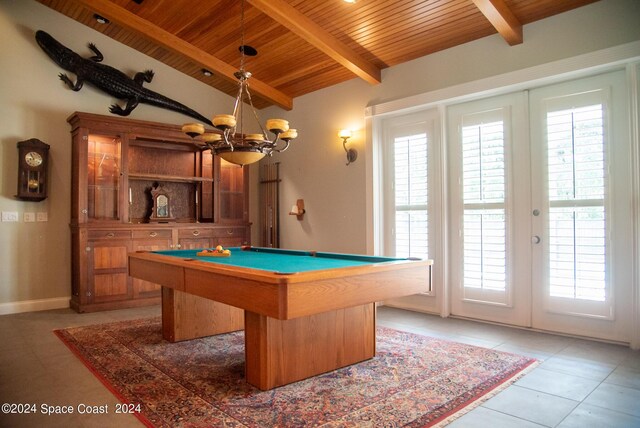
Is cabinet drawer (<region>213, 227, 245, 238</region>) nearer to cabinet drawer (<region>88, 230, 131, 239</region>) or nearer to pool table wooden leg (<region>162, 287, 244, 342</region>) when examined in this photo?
cabinet drawer (<region>88, 230, 131, 239</region>)

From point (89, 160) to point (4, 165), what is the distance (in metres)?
0.85

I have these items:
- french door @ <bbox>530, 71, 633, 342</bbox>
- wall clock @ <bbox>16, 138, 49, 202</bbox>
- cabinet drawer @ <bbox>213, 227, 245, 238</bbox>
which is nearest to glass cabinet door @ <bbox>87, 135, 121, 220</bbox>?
wall clock @ <bbox>16, 138, 49, 202</bbox>

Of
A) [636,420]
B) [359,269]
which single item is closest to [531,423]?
[636,420]

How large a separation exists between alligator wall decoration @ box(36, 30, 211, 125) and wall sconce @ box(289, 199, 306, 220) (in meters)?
2.22

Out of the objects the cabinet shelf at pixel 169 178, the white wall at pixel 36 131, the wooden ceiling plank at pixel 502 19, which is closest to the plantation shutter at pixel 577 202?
the wooden ceiling plank at pixel 502 19

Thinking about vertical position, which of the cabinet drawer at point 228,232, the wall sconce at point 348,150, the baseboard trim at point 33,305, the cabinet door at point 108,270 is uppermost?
the wall sconce at point 348,150

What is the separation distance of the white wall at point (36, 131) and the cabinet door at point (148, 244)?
2.67 feet

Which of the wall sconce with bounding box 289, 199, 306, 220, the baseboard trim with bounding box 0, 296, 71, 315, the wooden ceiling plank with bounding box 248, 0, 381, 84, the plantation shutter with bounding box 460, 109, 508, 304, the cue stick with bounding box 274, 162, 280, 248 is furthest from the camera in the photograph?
the cue stick with bounding box 274, 162, 280, 248

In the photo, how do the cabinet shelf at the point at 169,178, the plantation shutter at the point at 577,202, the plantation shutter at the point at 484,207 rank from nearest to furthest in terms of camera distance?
1. the plantation shutter at the point at 577,202
2. the plantation shutter at the point at 484,207
3. the cabinet shelf at the point at 169,178

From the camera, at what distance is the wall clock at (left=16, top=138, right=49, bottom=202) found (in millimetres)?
4609

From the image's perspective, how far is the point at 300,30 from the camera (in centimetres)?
414

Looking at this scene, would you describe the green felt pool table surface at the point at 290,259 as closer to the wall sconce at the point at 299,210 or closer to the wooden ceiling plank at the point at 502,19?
the wall sconce at the point at 299,210

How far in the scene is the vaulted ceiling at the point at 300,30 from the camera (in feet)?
12.4

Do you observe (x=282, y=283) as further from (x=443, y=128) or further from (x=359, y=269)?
(x=443, y=128)
